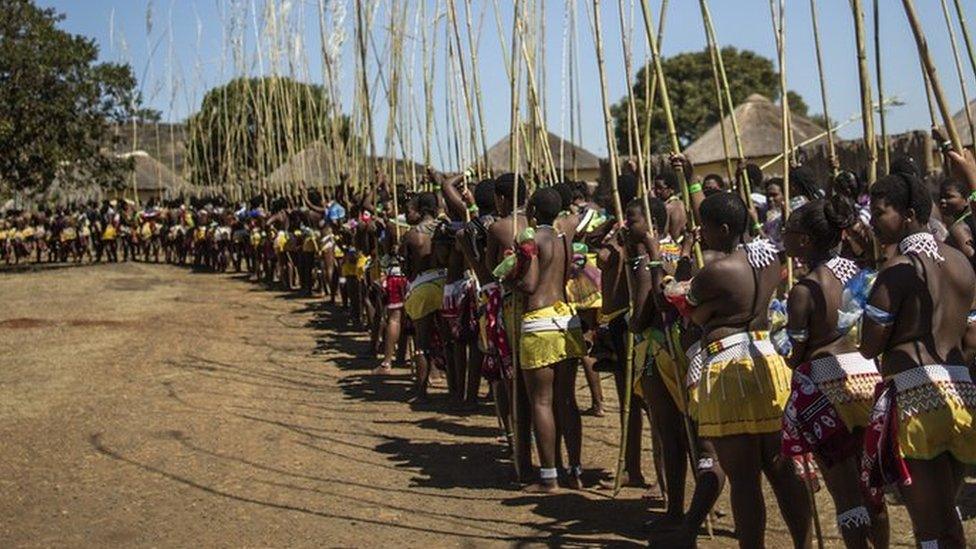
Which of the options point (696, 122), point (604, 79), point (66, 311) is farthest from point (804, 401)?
point (696, 122)

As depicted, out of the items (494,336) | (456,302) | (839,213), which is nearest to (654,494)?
(494,336)

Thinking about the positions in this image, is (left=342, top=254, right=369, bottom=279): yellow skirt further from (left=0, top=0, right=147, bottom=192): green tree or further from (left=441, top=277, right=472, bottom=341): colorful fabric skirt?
(left=0, top=0, right=147, bottom=192): green tree

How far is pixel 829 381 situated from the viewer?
15.9 feet

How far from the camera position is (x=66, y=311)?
725 inches

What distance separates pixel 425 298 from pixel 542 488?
335cm

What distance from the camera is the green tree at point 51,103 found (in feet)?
86.4

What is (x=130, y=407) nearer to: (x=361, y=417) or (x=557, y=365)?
(x=361, y=417)

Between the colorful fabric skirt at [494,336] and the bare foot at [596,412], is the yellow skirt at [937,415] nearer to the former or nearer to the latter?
the colorful fabric skirt at [494,336]

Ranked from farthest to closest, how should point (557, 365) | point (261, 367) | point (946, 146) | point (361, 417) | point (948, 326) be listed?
point (261, 367), point (361, 417), point (557, 365), point (946, 146), point (948, 326)

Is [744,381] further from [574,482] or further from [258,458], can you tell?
[258,458]

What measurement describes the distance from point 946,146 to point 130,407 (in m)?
7.50

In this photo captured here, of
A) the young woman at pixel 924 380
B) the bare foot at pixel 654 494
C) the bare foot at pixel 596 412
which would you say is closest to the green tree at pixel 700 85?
the bare foot at pixel 596 412

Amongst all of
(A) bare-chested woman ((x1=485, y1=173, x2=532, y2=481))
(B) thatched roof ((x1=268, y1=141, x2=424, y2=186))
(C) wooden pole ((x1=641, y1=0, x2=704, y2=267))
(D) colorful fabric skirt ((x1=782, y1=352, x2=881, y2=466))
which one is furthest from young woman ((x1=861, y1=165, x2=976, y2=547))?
(B) thatched roof ((x1=268, y1=141, x2=424, y2=186))

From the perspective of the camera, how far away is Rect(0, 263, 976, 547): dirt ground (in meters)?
6.41
